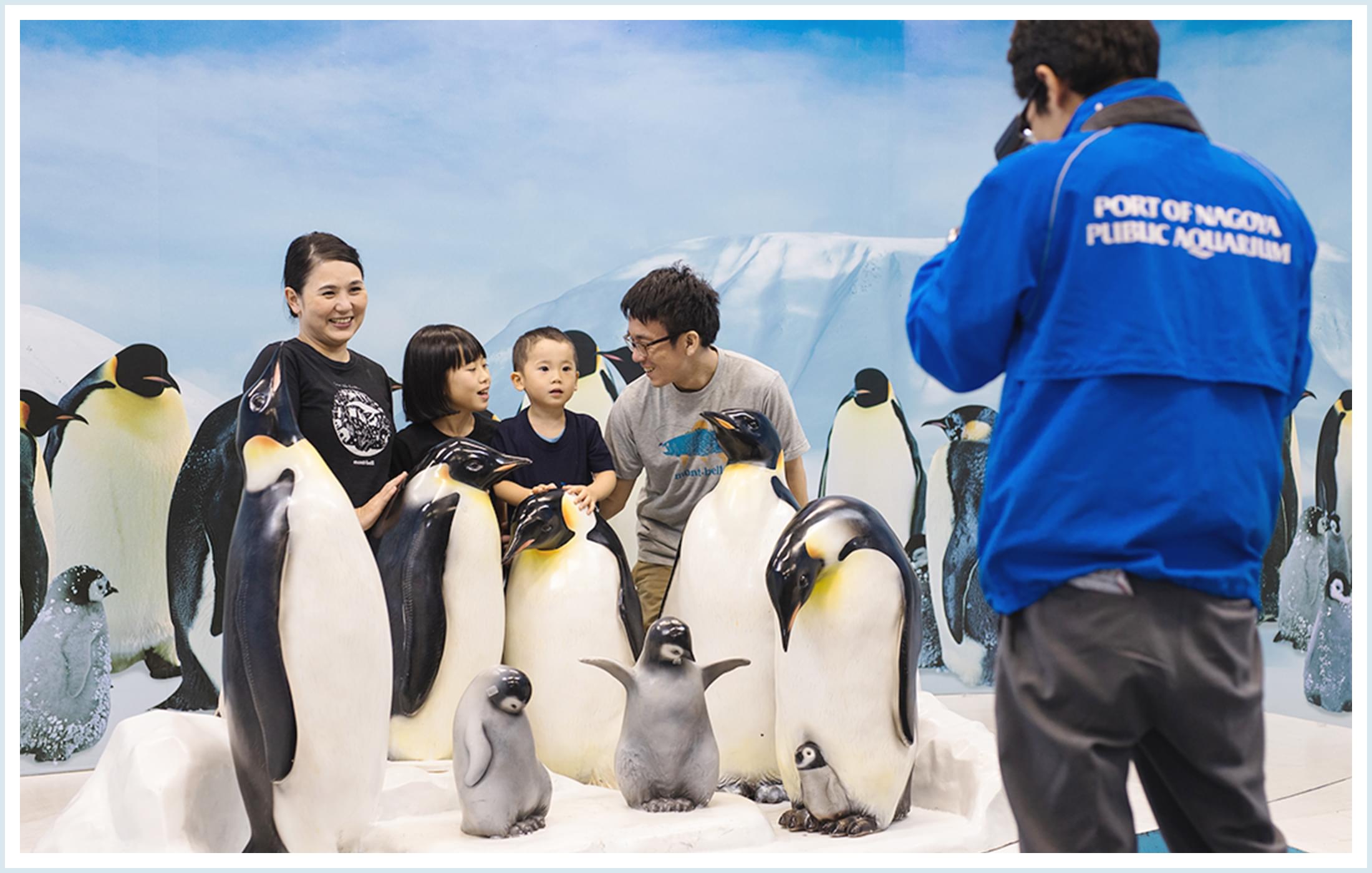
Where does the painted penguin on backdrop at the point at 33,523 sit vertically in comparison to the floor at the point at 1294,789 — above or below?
above

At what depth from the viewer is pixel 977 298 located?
3.93 ft

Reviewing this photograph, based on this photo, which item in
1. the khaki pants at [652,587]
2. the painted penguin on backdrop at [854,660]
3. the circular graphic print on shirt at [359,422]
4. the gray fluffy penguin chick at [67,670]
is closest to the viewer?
the painted penguin on backdrop at [854,660]

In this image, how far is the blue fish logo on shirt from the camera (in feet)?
9.98

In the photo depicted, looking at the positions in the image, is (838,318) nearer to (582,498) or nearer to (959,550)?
(959,550)

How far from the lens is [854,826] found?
2.37 m

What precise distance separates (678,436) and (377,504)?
867 millimetres

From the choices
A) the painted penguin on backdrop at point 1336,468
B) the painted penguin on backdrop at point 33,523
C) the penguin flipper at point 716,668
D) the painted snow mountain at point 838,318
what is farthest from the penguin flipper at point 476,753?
the painted penguin on backdrop at point 1336,468

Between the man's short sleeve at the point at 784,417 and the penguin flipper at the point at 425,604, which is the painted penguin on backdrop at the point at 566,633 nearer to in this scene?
the penguin flipper at the point at 425,604

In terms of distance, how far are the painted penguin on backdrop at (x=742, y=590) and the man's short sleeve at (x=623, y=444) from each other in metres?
0.52

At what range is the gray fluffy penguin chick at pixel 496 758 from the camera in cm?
223

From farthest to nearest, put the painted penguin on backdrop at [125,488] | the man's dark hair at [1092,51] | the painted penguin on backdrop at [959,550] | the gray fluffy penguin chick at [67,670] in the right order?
the painted penguin on backdrop at [959,550], the painted penguin on backdrop at [125,488], the gray fluffy penguin chick at [67,670], the man's dark hair at [1092,51]

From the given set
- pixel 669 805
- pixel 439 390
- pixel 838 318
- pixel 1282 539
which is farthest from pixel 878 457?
pixel 669 805

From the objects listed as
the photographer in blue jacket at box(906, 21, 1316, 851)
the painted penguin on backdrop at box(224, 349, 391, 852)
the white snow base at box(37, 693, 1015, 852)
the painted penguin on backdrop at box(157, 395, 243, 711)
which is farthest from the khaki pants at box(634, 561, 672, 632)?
the photographer in blue jacket at box(906, 21, 1316, 851)

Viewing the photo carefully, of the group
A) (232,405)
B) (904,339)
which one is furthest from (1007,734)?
(904,339)
